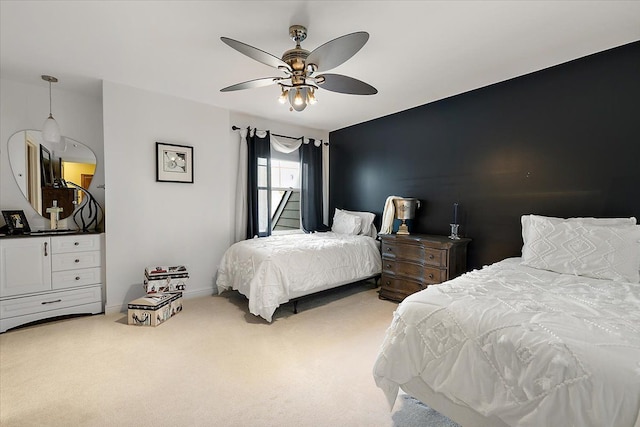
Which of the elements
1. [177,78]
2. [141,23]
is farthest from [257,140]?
[141,23]

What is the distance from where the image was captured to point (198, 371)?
208cm

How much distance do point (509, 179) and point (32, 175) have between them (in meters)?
5.29

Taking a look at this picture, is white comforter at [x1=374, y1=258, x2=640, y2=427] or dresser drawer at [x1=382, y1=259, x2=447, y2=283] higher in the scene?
white comforter at [x1=374, y1=258, x2=640, y2=427]

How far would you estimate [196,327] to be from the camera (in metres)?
2.82

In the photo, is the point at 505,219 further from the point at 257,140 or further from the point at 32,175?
the point at 32,175

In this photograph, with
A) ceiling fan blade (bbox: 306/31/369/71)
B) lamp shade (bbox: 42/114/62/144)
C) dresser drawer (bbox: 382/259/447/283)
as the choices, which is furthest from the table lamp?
lamp shade (bbox: 42/114/62/144)

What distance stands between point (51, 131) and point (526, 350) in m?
4.41

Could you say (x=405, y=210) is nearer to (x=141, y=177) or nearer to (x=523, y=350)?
(x=523, y=350)

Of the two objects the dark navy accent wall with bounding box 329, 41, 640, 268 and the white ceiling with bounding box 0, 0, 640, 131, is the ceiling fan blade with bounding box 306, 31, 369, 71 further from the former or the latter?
the dark navy accent wall with bounding box 329, 41, 640, 268

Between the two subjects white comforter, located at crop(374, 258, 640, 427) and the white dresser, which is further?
the white dresser

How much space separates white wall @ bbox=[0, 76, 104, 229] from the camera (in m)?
3.05

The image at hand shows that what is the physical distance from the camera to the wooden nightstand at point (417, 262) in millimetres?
3105

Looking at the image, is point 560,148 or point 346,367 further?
point 560,148

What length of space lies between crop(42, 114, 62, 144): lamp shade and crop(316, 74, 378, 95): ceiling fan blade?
297cm
